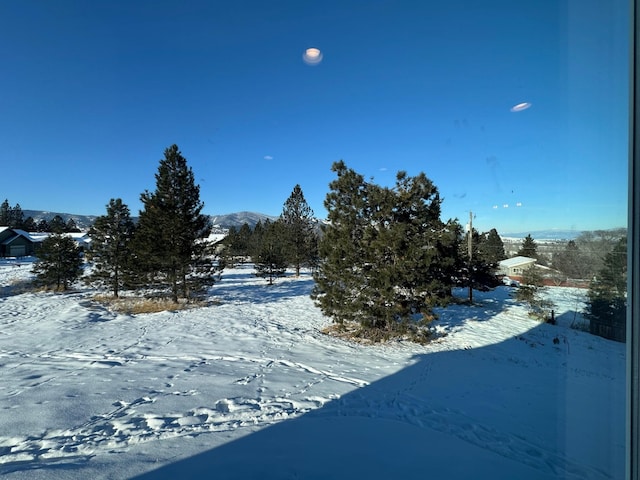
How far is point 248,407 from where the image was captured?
143 inches

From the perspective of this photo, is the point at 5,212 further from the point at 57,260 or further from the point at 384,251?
the point at 384,251

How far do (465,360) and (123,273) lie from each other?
14.1m

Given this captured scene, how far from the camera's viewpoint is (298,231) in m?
26.1

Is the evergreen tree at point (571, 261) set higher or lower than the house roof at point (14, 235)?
lower

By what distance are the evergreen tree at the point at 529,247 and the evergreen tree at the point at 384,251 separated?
4910 millimetres

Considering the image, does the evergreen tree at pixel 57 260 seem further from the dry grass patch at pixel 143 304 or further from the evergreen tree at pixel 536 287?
the evergreen tree at pixel 536 287

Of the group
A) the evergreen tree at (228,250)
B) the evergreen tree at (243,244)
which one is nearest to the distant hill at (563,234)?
the evergreen tree at (228,250)

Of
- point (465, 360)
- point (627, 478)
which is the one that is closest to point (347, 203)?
point (465, 360)

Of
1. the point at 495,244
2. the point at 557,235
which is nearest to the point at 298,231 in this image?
the point at 495,244

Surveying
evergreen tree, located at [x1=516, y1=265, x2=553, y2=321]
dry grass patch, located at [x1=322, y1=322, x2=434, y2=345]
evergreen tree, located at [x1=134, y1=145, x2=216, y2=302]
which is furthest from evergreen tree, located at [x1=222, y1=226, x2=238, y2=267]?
evergreen tree, located at [x1=516, y1=265, x2=553, y2=321]

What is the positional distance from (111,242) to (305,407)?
586 inches

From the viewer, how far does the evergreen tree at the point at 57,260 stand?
1523 cm

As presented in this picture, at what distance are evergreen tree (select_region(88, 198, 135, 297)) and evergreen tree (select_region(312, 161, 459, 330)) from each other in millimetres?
11813

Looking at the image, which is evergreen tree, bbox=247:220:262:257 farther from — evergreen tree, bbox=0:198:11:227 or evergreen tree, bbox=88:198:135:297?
evergreen tree, bbox=0:198:11:227
